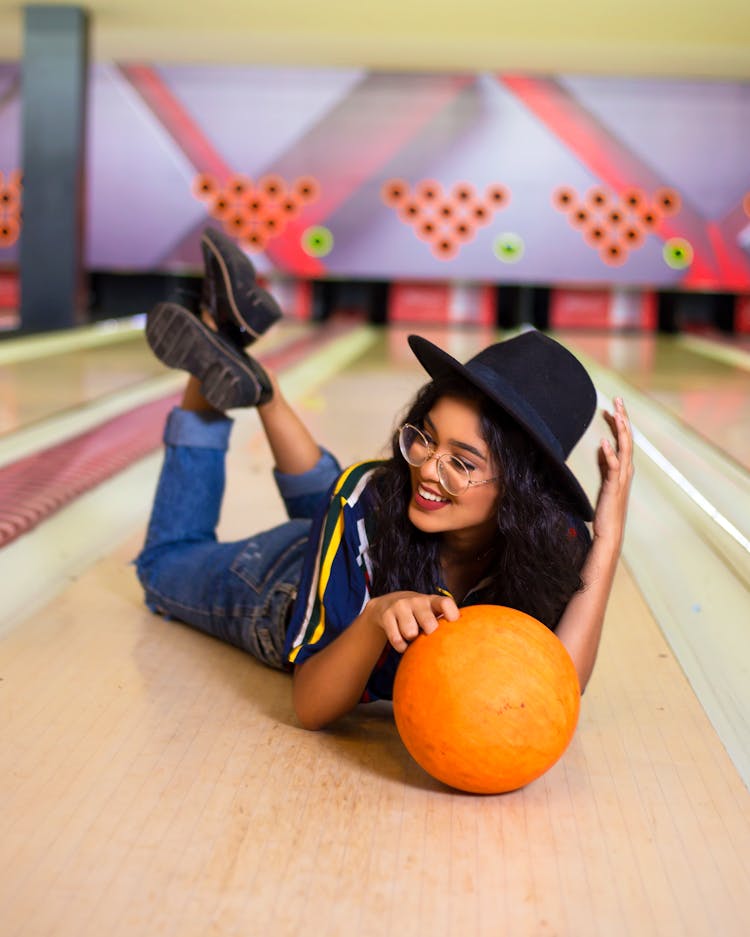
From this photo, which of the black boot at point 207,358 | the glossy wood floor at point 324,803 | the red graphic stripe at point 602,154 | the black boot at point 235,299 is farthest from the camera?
the red graphic stripe at point 602,154

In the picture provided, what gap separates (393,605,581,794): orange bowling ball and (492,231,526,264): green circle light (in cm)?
840

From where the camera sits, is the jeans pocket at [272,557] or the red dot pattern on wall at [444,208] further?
the red dot pattern on wall at [444,208]

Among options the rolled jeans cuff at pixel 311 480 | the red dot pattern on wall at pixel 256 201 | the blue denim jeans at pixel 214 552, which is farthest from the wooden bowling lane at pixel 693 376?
the red dot pattern on wall at pixel 256 201

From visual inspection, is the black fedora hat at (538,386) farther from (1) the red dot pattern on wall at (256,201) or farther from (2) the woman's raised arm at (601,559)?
(1) the red dot pattern on wall at (256,201)

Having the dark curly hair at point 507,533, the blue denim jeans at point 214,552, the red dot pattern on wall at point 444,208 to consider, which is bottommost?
the blue denim jeans at point 214,552

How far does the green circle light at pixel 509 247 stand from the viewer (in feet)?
31.7

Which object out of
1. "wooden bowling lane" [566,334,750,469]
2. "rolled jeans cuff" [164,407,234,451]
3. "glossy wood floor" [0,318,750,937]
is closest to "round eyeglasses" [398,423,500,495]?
"glossy wood floor" [0,318,750,937]

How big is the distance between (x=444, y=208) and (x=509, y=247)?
58cm

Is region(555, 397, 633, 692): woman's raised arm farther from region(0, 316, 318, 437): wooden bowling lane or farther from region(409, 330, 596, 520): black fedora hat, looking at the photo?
region(0, 316, 318, 437): wooden bowling lane

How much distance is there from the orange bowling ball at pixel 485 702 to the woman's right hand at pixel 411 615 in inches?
0.6

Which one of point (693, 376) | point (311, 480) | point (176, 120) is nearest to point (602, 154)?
point (176, 120)

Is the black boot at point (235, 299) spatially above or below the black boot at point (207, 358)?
above

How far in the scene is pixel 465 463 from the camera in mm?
1596

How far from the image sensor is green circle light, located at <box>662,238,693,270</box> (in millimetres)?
9500
